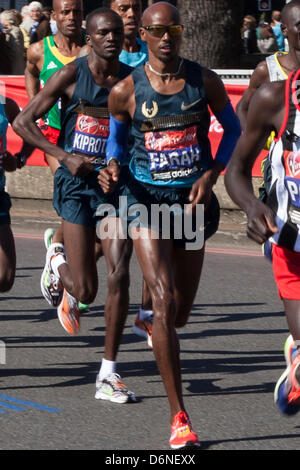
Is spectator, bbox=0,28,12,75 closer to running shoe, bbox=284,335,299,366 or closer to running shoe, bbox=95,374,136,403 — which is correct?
running shoe, bbox=95,374,136,403

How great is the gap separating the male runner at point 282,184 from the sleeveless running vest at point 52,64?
3.72 metres

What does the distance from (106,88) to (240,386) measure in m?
1.89

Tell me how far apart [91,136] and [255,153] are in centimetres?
210

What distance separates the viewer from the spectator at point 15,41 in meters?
17.5

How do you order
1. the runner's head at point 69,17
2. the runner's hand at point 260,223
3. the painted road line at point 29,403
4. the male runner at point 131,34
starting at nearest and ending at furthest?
the runner's hand at point 260,223 < the painted road line at point 29,403 < the runner's head at point 69,17 < the male runner at point 131,34

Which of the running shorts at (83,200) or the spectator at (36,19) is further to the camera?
the spectator at (36,19)

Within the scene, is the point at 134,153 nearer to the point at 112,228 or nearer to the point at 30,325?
the point at 112,228

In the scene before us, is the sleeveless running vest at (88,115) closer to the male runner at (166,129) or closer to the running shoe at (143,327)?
the male runner at (166,129)

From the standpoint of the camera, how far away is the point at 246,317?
28.2 feet

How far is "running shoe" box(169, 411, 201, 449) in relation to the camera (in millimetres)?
5359

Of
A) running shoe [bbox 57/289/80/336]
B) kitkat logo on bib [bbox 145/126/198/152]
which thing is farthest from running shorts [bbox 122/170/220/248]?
running shoe [bbox 57/289/80/336]

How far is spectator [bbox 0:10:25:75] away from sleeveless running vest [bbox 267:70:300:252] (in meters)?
12.7

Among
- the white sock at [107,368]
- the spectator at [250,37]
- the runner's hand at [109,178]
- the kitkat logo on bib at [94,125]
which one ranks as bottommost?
the spectator at [250,37]

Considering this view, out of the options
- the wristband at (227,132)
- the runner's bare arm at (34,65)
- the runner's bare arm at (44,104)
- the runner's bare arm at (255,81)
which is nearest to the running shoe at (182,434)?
the wristband at (227,132)
